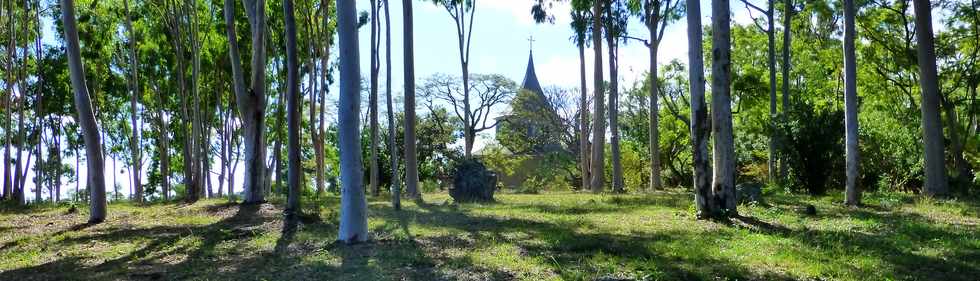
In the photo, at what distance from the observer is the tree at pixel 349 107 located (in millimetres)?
7824

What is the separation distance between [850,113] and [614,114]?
352 inches

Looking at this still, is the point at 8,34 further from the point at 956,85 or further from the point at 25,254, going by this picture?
the point at 956,85

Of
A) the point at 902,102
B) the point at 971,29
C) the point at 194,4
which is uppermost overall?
the point at 194,4

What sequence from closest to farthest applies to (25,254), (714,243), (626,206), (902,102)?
(714,243)
(25,254)
(626,206)
(902,102)

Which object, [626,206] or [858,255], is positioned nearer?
[858,255]

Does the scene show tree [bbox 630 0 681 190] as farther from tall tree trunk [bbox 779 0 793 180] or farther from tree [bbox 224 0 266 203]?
tree [bbox 224 0 266 203]

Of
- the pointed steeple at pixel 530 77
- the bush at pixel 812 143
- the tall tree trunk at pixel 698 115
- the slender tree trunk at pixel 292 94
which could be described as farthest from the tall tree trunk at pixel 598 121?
the pointed steeple at pixel 530 77

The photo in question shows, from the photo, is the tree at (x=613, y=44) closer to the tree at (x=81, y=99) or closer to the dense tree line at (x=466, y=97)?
the dense tree line at (x=466, y=97)

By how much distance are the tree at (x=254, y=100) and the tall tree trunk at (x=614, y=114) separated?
10216 millimetres

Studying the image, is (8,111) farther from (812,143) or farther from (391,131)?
(812,143)

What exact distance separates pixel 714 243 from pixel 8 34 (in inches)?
766

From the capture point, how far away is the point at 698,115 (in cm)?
1006

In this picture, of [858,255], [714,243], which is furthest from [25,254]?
[858,255]

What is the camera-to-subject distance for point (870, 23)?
771 inches
